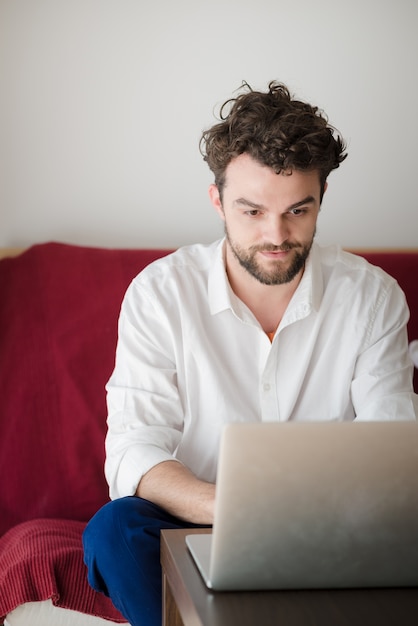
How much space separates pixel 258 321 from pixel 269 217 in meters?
0.25

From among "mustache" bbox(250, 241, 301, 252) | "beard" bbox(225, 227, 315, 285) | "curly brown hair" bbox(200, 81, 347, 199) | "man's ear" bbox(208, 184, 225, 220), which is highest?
"curly brown hair" bbox(200, 81, 347, 199)

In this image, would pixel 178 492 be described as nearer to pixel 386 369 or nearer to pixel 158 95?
pixel 386 369

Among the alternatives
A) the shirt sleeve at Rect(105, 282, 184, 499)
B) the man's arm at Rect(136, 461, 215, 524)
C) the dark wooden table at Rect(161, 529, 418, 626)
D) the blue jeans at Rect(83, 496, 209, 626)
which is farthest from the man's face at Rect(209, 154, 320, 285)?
the dark wooden table at Rect(161, 529, 418, 626)

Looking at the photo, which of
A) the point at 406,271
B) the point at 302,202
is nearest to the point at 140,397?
the point at 302,202

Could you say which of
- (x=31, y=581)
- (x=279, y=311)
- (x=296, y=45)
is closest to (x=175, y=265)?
(x=279, y=311)

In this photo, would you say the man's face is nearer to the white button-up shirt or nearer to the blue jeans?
the white button-up shirt

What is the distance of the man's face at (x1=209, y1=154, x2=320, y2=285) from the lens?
5.48ft

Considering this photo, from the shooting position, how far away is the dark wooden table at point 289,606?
0.93 meters

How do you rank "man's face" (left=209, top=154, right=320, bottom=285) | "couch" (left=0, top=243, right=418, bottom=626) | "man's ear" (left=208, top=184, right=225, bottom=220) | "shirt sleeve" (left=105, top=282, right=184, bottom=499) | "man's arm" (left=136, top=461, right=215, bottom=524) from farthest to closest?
"couch" (left=0, top=243, right=418, bottom=626)
"man's ear" (left=208, top=184, right=225, bottom=220)
"man's face" (left=209, top=154, right=320, bottom=285)
"shirt sleeve" (left=105, top=282, right=184, bottom=499)
"man's arm" (left=136, top=461, right=215, bottom=524)

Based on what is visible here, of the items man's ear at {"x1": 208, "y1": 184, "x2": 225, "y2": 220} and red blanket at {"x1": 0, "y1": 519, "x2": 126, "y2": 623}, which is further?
man's ear at {"x1": 208, "y1": 184, "x2": 225, "y2": 220}

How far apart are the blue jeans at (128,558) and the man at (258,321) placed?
228mm

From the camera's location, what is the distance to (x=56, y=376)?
2.03 meters

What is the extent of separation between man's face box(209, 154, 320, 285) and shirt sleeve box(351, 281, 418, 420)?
23 cm

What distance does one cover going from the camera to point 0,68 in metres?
2.20
